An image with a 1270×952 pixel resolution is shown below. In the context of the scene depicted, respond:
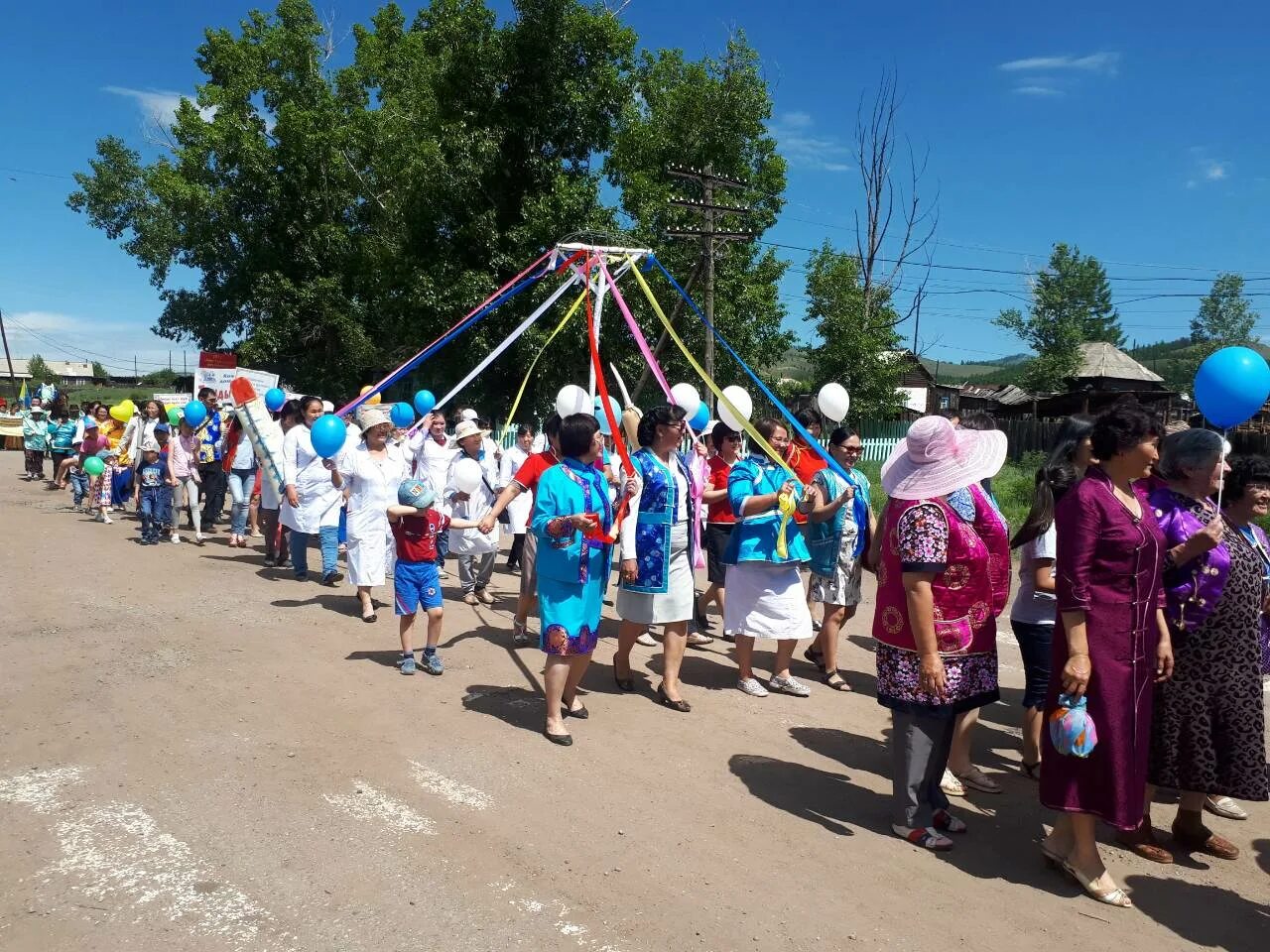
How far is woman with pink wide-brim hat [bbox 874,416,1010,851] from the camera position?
373 centimetres

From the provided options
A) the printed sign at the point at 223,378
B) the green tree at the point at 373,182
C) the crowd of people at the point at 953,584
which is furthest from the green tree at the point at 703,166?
the crowd of people at the point at 953,584

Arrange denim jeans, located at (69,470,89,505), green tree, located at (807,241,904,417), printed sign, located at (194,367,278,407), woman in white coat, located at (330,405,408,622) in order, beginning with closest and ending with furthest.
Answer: woman in white coat, located at (330,405,408,622) < denim jeans, located at (69,470,89,505) < printed sign, located at (194,367,278,407) < green tree, located at (807,241,904,417)

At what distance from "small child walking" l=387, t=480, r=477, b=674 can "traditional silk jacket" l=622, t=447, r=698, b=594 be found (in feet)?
3.68

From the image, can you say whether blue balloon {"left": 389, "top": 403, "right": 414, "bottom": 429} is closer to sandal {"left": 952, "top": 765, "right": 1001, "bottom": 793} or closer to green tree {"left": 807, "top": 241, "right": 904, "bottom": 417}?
sandal {"left": 952, "top": 765, "right": 1001, "bottom": 793}

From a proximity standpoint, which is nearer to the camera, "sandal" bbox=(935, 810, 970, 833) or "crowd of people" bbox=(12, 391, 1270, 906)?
"crowd of people" bbox=(12, 391, 1270, 906)

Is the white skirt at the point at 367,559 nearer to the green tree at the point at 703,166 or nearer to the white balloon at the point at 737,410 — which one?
the white balloon at the point at 737,410

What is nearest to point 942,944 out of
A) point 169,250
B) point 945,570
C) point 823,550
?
point 945,570

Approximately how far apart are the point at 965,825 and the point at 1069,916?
0.79 metres

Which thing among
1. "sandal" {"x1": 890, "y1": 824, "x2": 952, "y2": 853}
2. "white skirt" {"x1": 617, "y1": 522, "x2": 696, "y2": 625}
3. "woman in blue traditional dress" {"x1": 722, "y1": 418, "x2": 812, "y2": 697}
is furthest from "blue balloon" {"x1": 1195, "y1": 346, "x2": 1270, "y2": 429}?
"white skirt" {"x1": 617, "y1": 522, "x2": 696, "y2": 625}

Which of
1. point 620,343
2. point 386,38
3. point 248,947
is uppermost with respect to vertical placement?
point 386,38

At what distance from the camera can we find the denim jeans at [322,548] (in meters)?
8.80

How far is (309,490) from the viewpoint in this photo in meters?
8.94

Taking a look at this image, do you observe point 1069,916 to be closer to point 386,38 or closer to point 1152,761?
point 1152,761

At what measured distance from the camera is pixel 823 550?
21.2 ft
